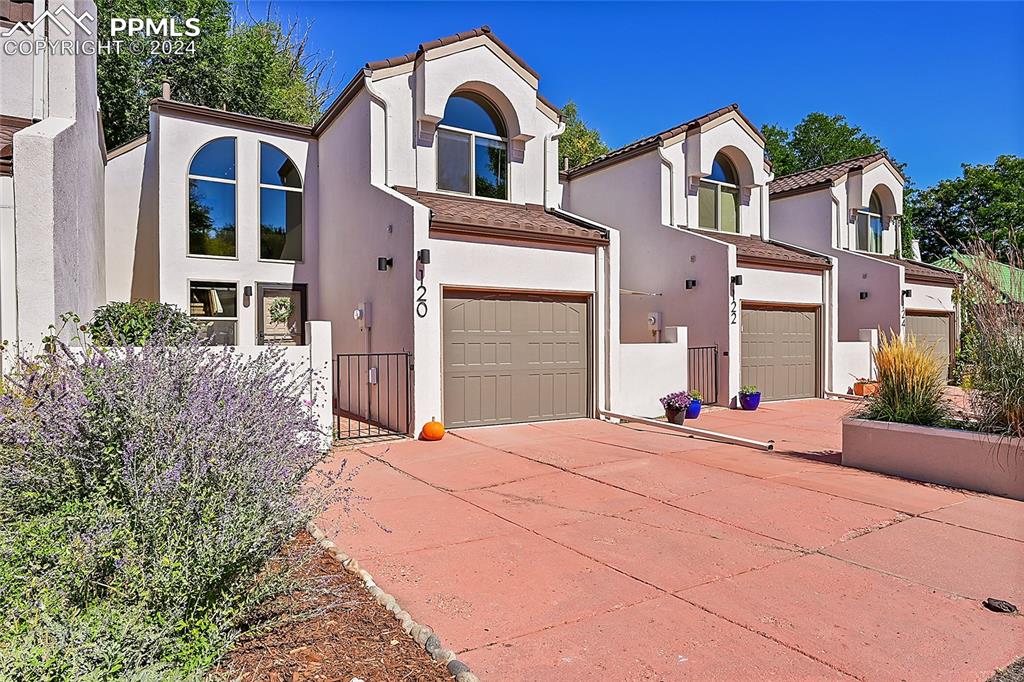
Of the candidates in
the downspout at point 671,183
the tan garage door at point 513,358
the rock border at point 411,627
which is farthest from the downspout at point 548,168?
the rock border at point 411,627

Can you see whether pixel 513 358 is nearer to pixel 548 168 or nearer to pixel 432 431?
pixel 432 431

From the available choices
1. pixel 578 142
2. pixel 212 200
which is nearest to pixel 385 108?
pixel 212 200

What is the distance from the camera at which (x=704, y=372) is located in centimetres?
1288

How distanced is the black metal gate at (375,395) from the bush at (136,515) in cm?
527

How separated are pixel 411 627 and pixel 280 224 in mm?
11557

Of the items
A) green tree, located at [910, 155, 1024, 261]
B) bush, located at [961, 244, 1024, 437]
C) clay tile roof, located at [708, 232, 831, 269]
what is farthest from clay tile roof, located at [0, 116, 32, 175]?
green tree, located at [910, 155, 1024, 261]

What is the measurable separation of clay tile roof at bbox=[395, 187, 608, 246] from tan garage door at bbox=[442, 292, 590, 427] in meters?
1.03

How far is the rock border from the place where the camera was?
113 inches

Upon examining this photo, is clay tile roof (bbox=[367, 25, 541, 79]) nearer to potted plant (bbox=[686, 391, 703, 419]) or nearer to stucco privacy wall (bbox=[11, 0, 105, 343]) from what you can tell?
stucco privacy wall (bbox=[11, 0, 105, 343])

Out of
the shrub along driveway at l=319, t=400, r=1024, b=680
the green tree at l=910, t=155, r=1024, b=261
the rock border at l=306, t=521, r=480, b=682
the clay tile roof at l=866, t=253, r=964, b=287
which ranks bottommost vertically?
the shrub along driveway at l=319, t=400, r=1024, b=680

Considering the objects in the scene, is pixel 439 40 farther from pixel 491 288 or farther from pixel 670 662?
pixel 670 662

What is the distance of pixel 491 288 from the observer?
9.80 metres

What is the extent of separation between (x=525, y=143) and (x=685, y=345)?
5.16m

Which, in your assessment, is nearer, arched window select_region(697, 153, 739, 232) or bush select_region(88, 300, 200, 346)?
bush select_region(88, 300, 200, 346)
